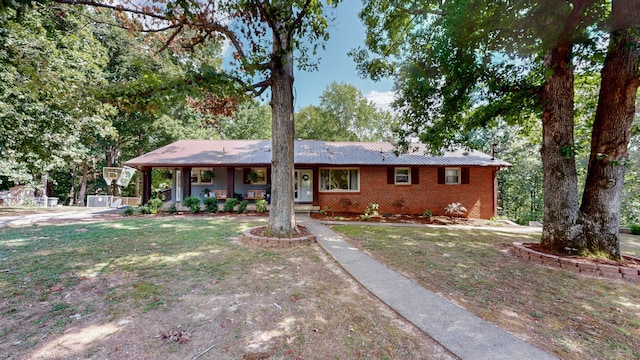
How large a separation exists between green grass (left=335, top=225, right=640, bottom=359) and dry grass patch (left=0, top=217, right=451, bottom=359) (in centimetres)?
128

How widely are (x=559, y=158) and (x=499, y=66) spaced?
116 inches

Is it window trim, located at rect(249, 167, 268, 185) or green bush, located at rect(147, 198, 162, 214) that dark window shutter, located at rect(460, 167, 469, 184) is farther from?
green bush, located at rect(147, 198, 162, 214)

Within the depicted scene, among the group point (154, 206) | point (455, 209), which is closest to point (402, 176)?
point (455, 209)

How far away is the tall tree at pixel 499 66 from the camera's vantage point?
5.35 m

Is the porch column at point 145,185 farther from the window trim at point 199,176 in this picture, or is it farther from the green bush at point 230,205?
the green bush at point 230,205

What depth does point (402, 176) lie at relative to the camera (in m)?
13.6

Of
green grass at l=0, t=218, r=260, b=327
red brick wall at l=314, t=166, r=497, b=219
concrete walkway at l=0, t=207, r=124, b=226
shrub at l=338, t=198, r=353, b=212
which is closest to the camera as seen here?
green grass at l=0, t=218, r=260, b=327

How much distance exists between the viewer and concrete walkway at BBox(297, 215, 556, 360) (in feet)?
7.67

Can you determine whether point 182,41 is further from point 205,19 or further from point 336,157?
point 336,157

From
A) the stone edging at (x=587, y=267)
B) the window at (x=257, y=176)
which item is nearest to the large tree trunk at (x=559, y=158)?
the stone edging at (x=587, y=267)

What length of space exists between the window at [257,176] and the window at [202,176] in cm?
244

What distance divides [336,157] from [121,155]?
2225 centimetres

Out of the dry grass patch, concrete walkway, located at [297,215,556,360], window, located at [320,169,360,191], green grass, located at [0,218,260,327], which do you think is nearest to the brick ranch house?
window, located at [320,169,360,191]

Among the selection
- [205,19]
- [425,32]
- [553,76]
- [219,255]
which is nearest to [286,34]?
[205,19]
